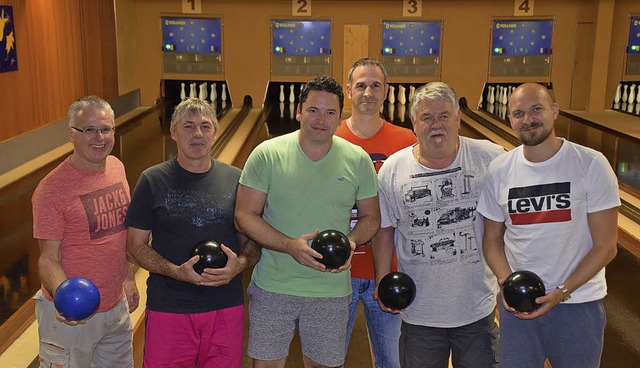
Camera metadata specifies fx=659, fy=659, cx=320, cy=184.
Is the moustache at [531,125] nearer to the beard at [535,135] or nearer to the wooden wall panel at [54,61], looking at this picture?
the beard at [535,135]

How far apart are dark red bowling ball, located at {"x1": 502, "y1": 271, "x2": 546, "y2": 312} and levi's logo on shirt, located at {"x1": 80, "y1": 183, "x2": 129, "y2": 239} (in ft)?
3.94

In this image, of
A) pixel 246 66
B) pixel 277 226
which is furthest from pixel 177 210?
pixel 246 66

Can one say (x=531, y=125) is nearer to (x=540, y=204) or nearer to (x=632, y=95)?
(x=540, y=204)

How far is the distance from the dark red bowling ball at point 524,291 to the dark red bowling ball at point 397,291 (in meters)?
0.30

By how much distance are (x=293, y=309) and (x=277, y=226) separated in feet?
0.87

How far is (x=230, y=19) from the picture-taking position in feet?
26.9

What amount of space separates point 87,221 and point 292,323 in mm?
705

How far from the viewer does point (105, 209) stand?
2.05 metres

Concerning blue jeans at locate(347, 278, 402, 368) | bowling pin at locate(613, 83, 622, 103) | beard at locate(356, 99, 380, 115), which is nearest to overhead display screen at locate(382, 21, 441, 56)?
bowling pin at locate(613, 83, 622, 103)

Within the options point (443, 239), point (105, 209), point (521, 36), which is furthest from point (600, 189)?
point (521, 36)

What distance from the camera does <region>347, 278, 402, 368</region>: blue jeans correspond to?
7.80 feet

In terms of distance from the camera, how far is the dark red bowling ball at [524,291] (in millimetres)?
1807

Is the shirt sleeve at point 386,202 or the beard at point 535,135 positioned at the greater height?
the beard at point 535,135

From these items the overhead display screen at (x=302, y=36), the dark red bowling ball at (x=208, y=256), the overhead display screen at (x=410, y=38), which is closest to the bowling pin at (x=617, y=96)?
the overhead display screen at (x=410, y=38)
